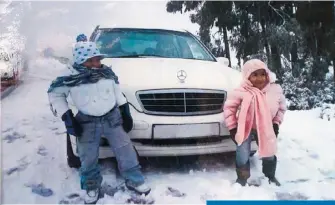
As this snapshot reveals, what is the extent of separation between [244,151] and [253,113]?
0.22 meters

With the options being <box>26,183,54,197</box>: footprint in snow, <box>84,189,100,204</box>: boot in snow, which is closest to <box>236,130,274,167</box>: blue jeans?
<box>84,189,100,204</box>: boot in snow

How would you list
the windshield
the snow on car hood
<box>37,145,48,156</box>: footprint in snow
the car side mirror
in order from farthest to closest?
the car side mirror
the windshield
<box>37,145,48,156</box>: footprint in snow
the snow on car hood

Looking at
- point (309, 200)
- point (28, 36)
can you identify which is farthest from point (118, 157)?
point (309, 200)

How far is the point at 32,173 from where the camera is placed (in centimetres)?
217

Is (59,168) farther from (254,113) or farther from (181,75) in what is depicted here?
(254,113)

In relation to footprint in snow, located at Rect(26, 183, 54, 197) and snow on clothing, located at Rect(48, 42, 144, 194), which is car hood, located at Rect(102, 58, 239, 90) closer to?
snow on clothing, located at Rect(48, 42, 144, 194)

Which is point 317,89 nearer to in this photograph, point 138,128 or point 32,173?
point 138,128

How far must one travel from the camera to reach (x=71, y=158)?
7.23ft

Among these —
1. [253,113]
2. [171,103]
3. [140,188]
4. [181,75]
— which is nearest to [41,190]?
[140,188]

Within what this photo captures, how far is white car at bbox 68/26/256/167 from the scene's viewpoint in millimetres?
2100

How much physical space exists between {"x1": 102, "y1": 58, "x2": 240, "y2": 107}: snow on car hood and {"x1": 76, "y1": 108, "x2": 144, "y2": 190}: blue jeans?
165 millimetres

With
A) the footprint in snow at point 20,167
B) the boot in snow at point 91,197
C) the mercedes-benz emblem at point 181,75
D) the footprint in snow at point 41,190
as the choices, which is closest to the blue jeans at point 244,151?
the mercedes-benz emblem at point 181,75

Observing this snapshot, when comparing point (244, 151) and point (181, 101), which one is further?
point (244, 151)

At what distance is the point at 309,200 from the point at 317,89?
34.0 inches
